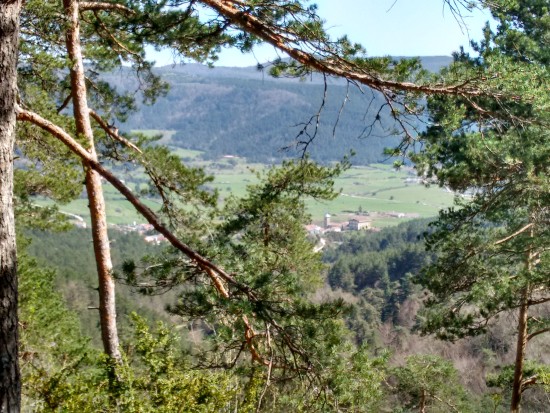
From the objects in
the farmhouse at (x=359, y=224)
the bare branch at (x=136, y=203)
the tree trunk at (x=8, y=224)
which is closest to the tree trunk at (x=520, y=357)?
the bare branch at (x=136, y=203)

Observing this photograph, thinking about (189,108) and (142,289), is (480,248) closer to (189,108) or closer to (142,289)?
(142,289)

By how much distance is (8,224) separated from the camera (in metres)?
2.16

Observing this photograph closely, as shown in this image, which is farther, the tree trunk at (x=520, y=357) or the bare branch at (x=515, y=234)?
the tree trunk at (x=520, y=357)

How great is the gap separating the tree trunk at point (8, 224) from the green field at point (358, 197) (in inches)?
1815

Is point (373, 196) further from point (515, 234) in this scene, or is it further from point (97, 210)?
point (97, 210)

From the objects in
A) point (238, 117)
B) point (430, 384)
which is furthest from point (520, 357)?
point (238, 117)

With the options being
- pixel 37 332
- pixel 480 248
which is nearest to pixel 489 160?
pixel 480 248

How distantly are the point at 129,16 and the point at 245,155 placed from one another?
327ft

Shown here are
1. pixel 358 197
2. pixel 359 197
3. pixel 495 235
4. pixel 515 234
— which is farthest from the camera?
pixel 358 197

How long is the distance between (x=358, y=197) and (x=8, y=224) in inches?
2735

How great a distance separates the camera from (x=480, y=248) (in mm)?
6660

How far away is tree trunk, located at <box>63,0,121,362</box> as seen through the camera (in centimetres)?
434

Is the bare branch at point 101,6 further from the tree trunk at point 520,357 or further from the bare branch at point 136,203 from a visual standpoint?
the tree trunk at point 520,357

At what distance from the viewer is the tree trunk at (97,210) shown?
4344 mm
